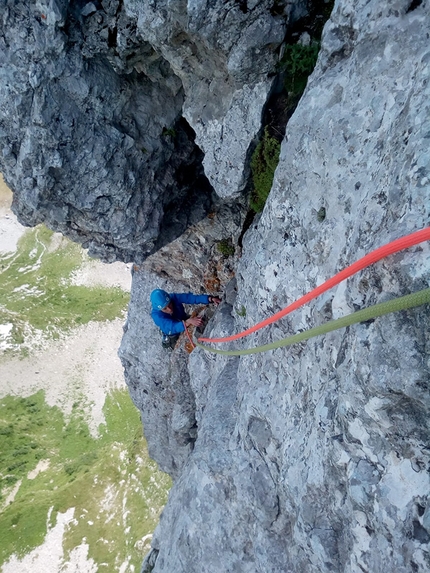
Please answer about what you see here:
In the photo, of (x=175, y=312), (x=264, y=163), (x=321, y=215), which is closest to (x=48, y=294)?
(x=175, y=312)

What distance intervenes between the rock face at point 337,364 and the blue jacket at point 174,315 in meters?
3.67

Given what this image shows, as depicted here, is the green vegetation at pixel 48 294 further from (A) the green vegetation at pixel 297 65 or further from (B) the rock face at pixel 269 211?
(A) the green vegetation at pixel 297 65

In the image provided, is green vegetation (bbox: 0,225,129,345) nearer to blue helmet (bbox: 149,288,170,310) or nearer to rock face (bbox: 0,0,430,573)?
rock face (bbox: 0,0,430,573)

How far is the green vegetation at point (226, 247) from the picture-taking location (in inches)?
609

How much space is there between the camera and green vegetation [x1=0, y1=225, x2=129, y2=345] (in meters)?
42.2

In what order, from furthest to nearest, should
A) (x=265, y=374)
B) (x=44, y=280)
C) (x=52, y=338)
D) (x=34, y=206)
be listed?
(x=44, y=280) → (x=52, y=338) → (x=34, y=206) → (x=265, y=374)

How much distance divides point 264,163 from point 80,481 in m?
28.0

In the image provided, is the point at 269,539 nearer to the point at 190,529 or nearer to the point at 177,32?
the point at 190,529

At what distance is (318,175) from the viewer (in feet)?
23.8

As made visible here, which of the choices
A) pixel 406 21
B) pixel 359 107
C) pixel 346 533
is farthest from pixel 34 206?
pixel 346 533

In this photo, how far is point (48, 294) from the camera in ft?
149

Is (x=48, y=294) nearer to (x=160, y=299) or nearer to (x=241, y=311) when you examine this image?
(x=160, y=299)

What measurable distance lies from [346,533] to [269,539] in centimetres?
269

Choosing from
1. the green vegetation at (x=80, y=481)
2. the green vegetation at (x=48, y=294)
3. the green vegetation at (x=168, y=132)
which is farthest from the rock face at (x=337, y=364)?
the green vegetation at (x=48, y=294)
